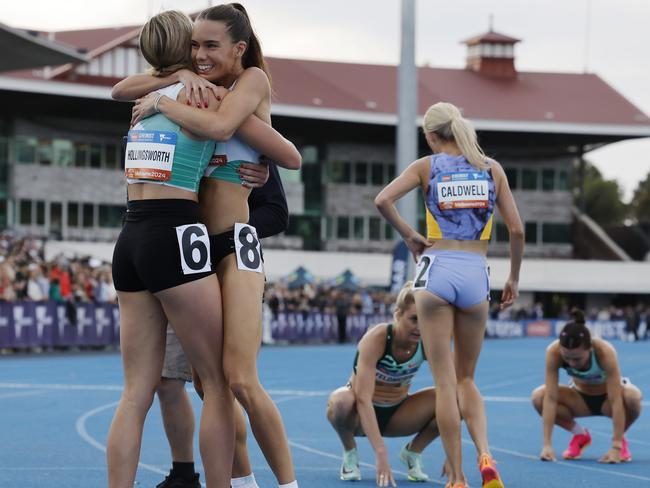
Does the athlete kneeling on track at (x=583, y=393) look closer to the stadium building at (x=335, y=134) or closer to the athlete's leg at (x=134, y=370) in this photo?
the athlete's leg at (x=134, y=370)

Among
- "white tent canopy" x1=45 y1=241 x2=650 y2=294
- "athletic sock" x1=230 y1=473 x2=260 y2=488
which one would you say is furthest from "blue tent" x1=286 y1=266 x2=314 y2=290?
"athletic sock" x1=230 y1=473 x2=260 y2=488

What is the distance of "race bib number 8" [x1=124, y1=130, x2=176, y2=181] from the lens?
5363mm

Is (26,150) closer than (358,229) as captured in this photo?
Yes

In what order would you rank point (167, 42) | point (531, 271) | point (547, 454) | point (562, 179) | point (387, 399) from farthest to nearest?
point (562, 179) < point (531, 271) < point (547, 454) < point (387, 399) < point (167, 42)

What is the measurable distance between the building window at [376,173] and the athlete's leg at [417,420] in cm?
6200

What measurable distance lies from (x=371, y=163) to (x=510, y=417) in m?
57.3

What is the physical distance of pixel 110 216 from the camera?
62.8 m

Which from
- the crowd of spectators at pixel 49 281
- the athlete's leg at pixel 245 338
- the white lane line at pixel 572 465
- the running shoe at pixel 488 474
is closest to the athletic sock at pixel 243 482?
the athlete's leg at pixel 245 338

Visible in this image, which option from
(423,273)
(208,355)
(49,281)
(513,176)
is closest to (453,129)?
(423,273)

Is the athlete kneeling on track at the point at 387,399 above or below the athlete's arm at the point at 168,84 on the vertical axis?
below

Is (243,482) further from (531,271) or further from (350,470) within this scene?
(531,271)

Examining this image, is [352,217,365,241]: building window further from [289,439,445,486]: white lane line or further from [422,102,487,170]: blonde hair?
[422,102,487,170]: blonde hair

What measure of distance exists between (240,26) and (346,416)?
140 inches

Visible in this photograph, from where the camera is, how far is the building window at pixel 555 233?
244 ft
